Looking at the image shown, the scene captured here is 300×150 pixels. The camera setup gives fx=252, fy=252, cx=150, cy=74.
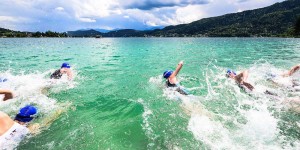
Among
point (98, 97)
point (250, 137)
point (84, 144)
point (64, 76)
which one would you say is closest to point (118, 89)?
point (98, 97)

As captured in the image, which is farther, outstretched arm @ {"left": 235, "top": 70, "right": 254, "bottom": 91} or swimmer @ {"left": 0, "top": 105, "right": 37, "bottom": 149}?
outstretched arm @ {"left": 235, "top": 70, "right": 254, "bottom": 91}

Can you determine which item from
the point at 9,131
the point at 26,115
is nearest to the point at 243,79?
the point at 26,115

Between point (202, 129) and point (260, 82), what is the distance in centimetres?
912

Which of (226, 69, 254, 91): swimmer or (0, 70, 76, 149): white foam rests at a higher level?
(226, 69, 254, 91): swimmer

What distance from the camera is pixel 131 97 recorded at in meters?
13.9

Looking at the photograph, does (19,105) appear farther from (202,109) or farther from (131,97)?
(202,109)

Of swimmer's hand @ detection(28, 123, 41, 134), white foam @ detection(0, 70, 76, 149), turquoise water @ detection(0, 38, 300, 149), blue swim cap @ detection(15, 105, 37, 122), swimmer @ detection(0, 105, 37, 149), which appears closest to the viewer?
swimmer @ detection(0, 105, 37, 149)

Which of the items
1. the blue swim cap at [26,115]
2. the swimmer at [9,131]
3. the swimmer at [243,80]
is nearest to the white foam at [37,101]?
the swimmer at [9,131]

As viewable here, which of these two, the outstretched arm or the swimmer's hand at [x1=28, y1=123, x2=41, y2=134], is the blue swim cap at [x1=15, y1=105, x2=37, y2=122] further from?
the outstretched arm

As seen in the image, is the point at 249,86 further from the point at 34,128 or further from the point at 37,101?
the point at 37,101

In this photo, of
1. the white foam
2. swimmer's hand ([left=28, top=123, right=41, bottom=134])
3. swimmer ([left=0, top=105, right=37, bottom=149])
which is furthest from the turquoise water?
swimmer ([left=0, top=105, right=37, bottom=149])

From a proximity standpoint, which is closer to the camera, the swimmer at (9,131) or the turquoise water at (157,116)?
the swimmer at (9,131)

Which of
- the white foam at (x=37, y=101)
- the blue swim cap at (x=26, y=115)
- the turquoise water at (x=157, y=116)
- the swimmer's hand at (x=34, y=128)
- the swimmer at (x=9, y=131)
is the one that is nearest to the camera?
the swimmer at (x=9, y=131)

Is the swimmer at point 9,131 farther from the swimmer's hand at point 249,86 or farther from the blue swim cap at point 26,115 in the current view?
the swimmer's hand at point 249,86
